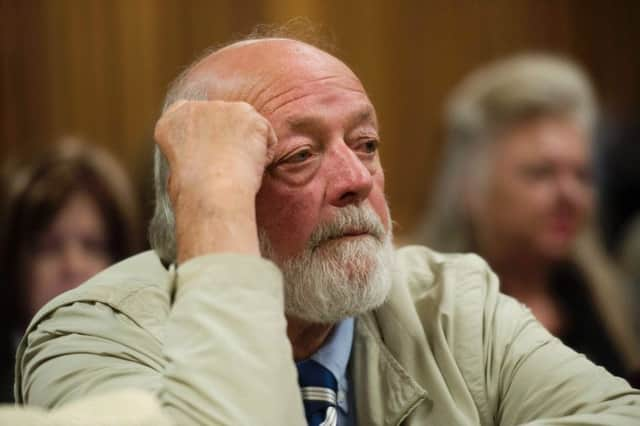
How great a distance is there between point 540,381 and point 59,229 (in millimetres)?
2027

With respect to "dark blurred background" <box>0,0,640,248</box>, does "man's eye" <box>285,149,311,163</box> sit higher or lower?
→ higher

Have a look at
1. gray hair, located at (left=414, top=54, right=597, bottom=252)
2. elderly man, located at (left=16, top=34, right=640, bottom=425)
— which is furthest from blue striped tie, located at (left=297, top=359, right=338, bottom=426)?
gray hair, located at (left=414, top=54, right=597, bottom=252)

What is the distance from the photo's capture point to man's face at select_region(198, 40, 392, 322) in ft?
6.27

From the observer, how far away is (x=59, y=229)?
3.50 m

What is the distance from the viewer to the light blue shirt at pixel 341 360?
199 cm

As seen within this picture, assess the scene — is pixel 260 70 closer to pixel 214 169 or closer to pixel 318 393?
pixel 214 169

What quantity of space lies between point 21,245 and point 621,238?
2.53 m

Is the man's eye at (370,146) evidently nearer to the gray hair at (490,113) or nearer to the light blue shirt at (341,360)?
the light blue shirt at (341,360)

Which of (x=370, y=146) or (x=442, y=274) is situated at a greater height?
(x=370, y=146)

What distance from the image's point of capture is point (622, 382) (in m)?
1.85

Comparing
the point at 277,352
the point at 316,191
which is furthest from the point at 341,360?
the point at 277,352

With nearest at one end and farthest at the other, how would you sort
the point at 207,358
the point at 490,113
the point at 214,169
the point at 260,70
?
the point at 207,358 → the point at 214,169 → the point at 260,70 → the point at 490,113

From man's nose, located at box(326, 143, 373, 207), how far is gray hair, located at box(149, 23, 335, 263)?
26 centimetres

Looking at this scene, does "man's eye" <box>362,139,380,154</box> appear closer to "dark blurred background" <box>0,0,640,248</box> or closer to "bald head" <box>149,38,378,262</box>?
"bald head" <box>149,38,378,262</box>
